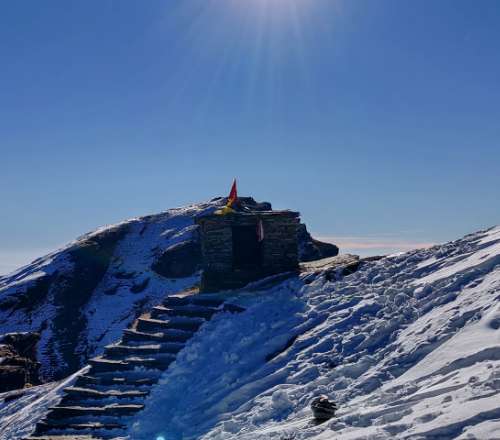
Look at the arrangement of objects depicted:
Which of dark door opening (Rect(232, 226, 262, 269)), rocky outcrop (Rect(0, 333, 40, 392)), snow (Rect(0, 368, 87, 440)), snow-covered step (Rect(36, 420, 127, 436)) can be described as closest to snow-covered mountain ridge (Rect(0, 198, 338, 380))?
rocky outcrop (Rect(0, 333, 40, 392))

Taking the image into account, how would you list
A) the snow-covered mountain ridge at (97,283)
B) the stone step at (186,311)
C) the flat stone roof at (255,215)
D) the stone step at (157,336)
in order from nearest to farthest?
the stone step at (157,336)
the stone step at (186,311)
the flat stone roof at (255,215)
the snow-covered mountain ridge at (97,283)

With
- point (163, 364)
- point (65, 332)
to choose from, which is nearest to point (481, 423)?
point (163, 364)

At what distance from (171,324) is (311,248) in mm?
22752

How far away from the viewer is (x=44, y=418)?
42.1 feet

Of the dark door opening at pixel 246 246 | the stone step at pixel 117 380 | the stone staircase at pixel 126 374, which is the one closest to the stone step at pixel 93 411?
the stone staircase at pixel 126 374

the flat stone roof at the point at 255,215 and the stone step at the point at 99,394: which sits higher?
the flat stone roof at the point at 255,215

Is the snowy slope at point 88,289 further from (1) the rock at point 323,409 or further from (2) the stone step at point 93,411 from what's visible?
(1) the rock at point 323,409

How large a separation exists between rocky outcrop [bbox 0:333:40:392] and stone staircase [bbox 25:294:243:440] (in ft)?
27.7

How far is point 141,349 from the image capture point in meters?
14.3

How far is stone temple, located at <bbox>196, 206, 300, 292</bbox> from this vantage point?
17.3 meters

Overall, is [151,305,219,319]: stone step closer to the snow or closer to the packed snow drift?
the packed snow drift

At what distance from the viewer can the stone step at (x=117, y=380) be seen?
518 inches

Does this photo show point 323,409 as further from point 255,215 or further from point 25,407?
point 25,407

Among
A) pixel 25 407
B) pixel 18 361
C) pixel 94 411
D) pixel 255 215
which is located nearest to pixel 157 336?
pixel 94 411
